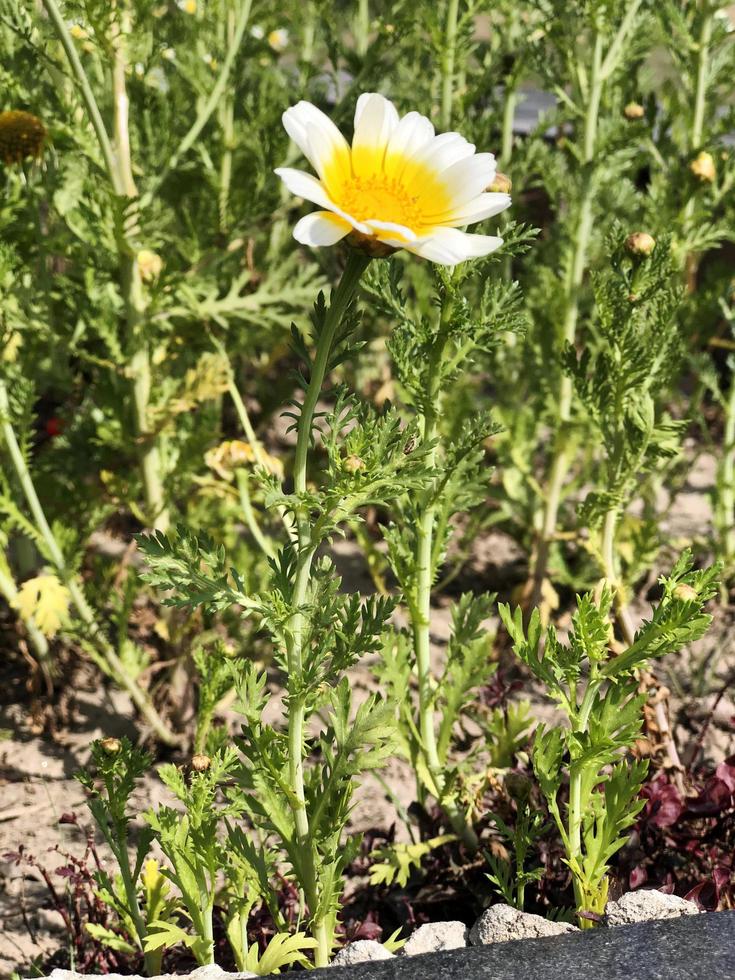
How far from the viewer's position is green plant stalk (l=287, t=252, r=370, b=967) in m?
1.24

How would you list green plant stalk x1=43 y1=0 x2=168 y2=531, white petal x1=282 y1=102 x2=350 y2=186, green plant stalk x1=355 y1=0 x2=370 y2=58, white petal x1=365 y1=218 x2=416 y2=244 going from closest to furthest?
white petal x1=365 y1=218 x2=416 y2=244 → white petal x1=282 y1=102 x2=350 y2=186 → green plant stalk x1=43 y1=0 x2=168 y2=531 → green plant stalk x1=355 y1=0 x2=370 y2=58

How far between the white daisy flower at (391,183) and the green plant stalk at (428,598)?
37 cm

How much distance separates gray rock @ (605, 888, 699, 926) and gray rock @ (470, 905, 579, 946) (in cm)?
7

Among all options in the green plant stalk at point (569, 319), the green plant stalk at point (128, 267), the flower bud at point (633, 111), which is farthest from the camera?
the flower bud at point (633, 111)

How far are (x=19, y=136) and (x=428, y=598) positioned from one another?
1277 mm

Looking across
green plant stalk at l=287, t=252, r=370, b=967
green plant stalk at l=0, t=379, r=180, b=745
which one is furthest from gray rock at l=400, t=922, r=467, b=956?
green plant stalk at l=0, t=379, r=180, b=745

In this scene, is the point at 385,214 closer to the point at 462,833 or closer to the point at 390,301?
the point at 390,301

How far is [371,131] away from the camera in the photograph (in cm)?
135

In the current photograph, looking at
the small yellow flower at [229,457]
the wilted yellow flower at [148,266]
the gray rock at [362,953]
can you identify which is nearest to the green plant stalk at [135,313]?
the wilted yellow flower at [148,266]

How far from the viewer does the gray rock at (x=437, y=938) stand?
1748mm

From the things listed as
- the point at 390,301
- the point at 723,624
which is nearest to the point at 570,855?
the point at 390,301

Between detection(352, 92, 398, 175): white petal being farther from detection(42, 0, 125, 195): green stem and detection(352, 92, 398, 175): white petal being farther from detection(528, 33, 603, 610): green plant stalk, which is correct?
detection(528, 33, 603, 610): green plant stalk

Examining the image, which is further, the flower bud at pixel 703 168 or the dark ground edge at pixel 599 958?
the flower bud at pixel 703 168

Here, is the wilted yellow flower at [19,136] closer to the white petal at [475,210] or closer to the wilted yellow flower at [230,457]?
the wilted yellow flower at [230,457]
